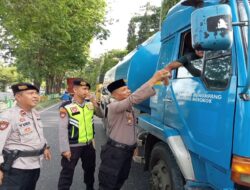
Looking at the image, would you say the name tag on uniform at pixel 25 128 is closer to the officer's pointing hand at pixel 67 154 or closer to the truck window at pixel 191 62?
the officer's pointing hand at pixel 67 154

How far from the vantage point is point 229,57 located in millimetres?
2699

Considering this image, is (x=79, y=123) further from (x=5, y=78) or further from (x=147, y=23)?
(x=5, y=78)

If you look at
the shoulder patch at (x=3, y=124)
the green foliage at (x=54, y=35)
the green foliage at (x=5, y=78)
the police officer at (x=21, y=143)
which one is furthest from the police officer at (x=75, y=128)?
the green foliage at (x=5, y=78)

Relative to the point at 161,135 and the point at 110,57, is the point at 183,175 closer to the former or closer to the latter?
the point at 161,135

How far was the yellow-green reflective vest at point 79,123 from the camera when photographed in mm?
4535

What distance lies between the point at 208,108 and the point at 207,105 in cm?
3

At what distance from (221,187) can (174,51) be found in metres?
1.69

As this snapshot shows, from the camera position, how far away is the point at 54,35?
21.3 meters

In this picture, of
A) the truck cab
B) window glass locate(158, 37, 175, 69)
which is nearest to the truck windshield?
the truck cab

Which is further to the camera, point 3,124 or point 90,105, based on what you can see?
point 90,105

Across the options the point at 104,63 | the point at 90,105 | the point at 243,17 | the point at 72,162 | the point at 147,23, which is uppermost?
the point at 147,23

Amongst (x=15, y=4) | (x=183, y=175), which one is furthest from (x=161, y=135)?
(x=15, y=4)

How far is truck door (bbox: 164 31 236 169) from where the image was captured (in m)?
2.56

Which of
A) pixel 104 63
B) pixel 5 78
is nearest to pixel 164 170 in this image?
pixel 104 63
